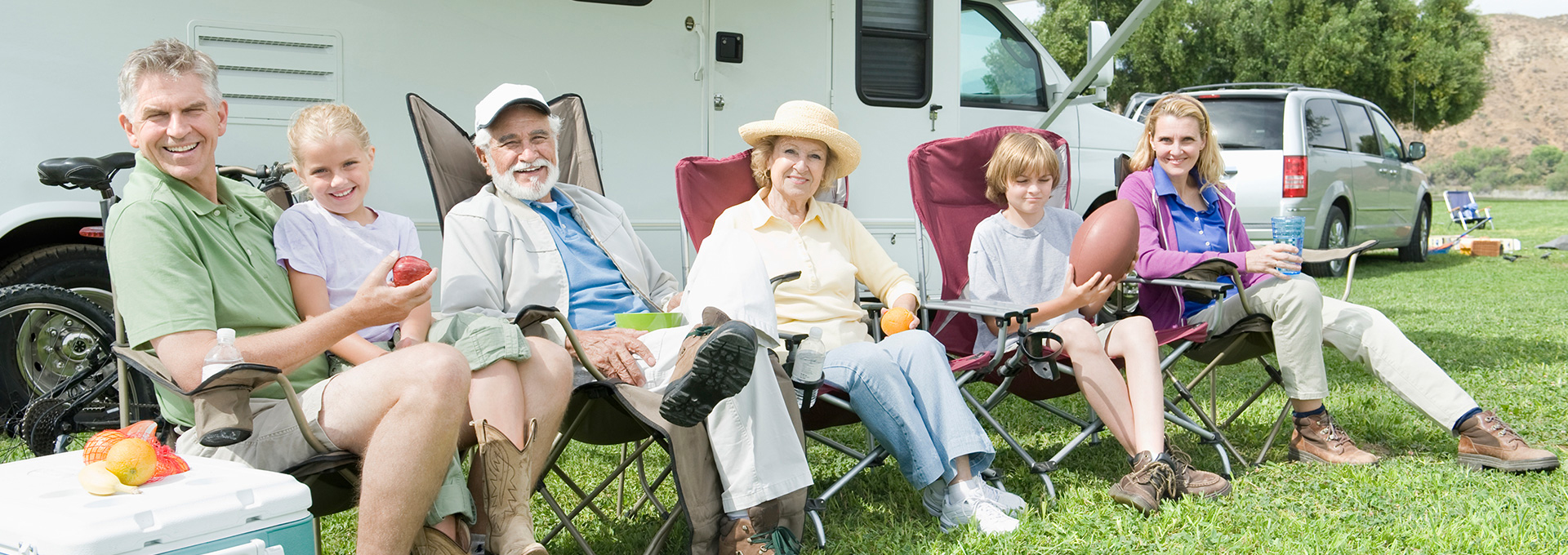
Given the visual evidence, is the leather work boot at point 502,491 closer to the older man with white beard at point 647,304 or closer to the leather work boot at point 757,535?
the older man with white beard at point 647,304

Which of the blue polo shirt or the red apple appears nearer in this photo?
the red apple

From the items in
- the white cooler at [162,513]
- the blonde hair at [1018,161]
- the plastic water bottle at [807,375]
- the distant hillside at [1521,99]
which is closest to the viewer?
the white cooler at [162,513]

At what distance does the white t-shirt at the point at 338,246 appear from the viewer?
222 centimetres

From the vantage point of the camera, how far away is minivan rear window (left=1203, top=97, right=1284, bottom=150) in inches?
313

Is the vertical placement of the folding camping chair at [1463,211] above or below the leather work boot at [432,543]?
above

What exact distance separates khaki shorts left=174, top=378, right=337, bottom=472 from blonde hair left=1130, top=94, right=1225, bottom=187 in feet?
8.51

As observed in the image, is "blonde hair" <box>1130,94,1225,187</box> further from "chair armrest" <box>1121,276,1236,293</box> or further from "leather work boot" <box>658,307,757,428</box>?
"leather work boot" <box>658,307,757,428</box>

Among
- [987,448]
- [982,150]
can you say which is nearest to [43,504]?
[987,448]

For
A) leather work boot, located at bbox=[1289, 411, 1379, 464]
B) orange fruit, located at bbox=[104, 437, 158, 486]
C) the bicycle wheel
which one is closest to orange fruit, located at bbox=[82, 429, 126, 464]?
orange fruit, located at bbox=[104, 437, 158, 486]

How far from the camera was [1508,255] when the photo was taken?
10.7m

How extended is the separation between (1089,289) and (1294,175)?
5498mm

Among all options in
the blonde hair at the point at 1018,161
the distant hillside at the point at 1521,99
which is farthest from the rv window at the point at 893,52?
the distant hillside at the point at 1521,99

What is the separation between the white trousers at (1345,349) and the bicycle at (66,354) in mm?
2798

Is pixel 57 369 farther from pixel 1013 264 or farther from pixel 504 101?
pixel 1013 264
